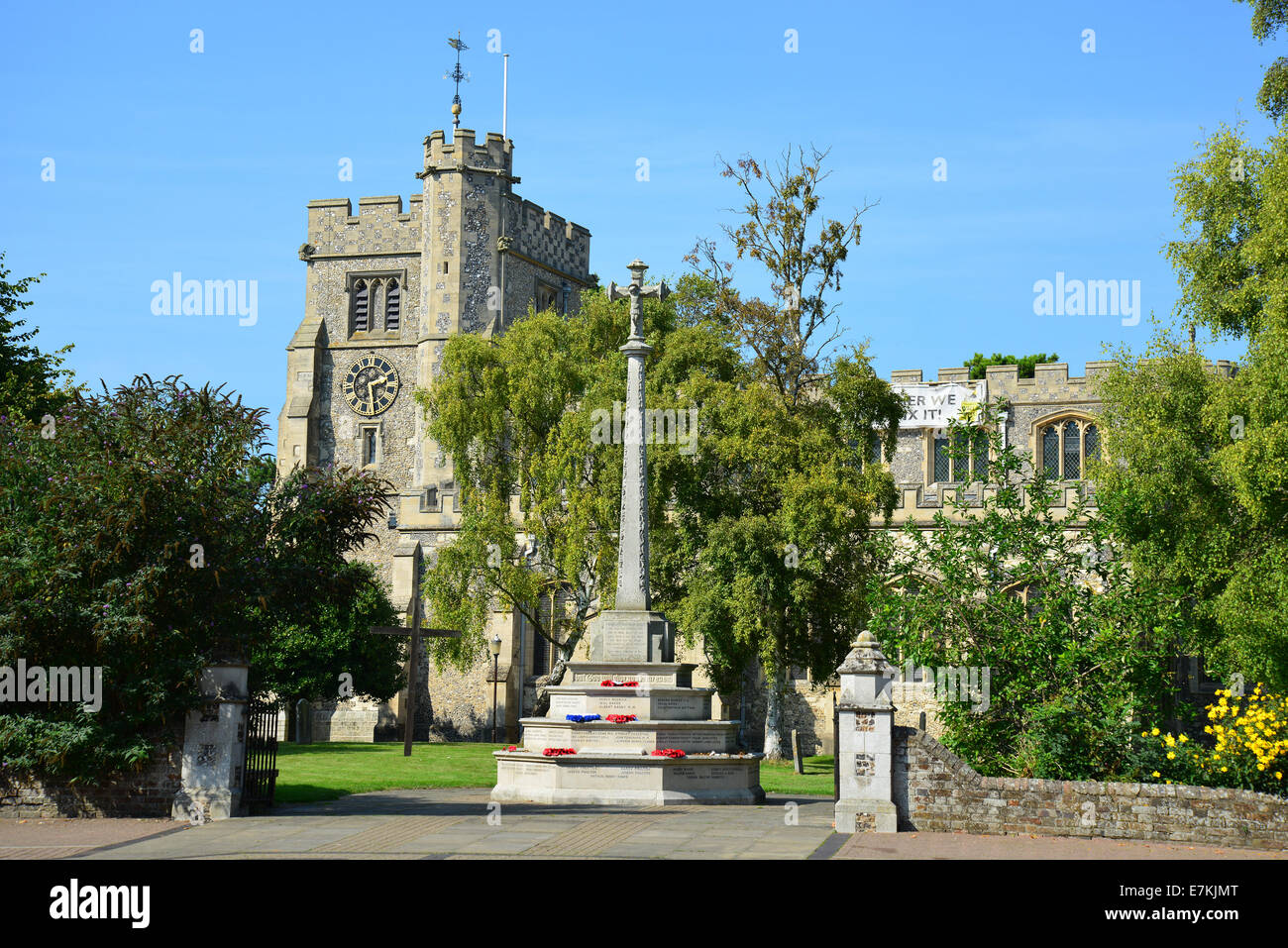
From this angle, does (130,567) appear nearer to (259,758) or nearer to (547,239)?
(259,758)

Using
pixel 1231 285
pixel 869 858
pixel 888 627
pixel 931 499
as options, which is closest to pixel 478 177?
pixel 931 499

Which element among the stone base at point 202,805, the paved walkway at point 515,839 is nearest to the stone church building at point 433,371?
the paved walkway at point 515,839

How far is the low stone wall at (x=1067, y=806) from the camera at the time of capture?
1351 cm

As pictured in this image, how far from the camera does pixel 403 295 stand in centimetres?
5112

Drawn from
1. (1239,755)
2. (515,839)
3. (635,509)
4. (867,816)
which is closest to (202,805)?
(515,839)

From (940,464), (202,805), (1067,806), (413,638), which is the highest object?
(940,464)

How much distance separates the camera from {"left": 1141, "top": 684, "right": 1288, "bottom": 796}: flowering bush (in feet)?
46.6

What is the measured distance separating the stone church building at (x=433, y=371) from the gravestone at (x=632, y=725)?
2008cm

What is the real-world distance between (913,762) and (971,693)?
205 centimetres

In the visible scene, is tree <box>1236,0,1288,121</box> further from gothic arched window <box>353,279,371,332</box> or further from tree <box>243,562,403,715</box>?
gothic arched window <box>353,279,371,332</box>

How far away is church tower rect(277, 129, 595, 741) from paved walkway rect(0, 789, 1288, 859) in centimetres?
3044

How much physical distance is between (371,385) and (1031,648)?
38462 mm

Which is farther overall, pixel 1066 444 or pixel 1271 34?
pixel 1066 444

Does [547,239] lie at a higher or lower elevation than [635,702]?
higher
